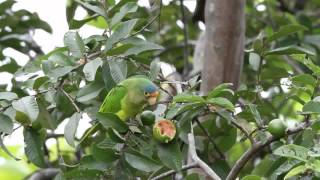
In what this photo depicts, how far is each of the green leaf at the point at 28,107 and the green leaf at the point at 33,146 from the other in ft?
0.28

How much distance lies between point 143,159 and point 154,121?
69mm

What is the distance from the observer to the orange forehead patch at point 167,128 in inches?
40.3

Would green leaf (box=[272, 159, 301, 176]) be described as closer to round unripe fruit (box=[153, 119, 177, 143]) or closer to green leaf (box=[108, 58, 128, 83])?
round unripe fruit (box=[153, 119, 177, 143])

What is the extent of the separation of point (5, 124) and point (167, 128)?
30 cm

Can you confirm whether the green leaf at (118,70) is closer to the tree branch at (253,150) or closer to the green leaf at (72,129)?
the green leaf at (72,129)

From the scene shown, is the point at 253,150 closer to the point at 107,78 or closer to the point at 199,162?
the point at 199,162

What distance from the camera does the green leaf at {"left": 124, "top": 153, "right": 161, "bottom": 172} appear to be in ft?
3.44

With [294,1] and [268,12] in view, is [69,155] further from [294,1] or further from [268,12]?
[294,1]

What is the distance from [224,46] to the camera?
1.54m

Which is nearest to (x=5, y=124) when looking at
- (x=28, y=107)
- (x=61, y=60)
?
(x=28, y=107)

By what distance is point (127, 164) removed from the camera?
1085 mm

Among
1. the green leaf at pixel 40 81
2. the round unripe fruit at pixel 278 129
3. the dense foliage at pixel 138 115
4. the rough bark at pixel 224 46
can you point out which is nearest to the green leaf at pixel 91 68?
the dense foliage at pixel 138 115

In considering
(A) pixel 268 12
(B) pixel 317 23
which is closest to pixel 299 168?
(A) pixel 268 12

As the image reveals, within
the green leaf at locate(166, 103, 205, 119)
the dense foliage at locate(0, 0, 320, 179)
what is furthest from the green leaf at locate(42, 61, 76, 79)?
the green leaf at locate(166, 103, 205, 119)
